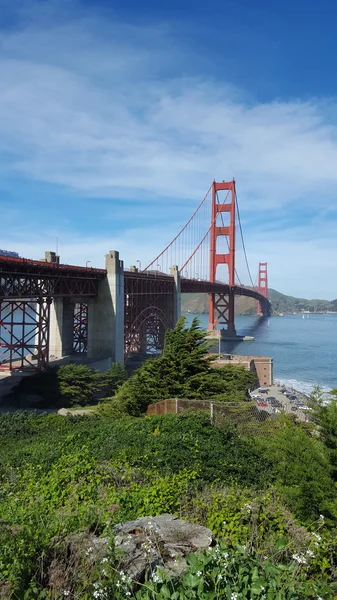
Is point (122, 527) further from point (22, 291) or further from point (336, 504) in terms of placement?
point (22, 291)

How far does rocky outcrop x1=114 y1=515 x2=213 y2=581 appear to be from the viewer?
9.96 ft

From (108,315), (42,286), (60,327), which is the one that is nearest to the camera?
(42,286)

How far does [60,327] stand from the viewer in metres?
32.5

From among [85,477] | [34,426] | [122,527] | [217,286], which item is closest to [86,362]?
[34,426]

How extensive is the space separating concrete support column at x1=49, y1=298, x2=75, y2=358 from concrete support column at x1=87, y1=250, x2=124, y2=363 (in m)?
2.16

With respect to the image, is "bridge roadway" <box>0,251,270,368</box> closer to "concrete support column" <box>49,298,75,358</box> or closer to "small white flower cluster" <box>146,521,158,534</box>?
"concrete support column" <box>49,298,75,358</box>

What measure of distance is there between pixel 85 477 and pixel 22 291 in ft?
61.7

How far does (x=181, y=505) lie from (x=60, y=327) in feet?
95.0

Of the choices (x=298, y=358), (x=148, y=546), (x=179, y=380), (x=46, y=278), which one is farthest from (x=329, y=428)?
(x=298, y=358)

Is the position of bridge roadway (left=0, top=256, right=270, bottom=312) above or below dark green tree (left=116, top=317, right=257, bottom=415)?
above

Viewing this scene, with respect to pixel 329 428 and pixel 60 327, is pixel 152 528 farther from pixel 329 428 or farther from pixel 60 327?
pixel 60 327

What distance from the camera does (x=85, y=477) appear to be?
5.56m

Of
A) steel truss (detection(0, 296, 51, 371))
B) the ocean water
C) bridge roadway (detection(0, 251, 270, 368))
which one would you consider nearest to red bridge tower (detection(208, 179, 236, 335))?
the ocean water

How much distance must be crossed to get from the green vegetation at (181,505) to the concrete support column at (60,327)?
23.4m
